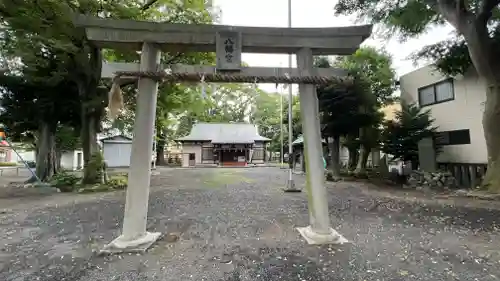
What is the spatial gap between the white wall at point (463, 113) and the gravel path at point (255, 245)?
6176 mm

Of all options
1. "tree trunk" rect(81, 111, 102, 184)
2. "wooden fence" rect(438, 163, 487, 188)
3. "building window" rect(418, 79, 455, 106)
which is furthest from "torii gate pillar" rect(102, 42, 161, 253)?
"building window" rect(418, 79, 455, 106)

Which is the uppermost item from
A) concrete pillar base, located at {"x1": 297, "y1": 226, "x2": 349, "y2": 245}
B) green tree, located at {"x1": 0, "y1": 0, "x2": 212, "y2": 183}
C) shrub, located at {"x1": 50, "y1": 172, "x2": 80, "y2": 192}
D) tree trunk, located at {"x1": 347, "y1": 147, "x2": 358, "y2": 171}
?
green tree, located at {"x1": 0, "y1": 0, "x2": 212, "y2": 183}

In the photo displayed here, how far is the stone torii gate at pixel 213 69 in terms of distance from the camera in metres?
4.18

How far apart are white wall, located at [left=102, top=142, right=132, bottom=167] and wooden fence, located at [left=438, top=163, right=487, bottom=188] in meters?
27.3

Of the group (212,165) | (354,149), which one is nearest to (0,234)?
(354,149)

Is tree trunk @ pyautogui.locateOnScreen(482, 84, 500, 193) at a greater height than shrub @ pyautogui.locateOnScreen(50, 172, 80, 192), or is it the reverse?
tree trunk @ pyautogui.locateOnScreen(482, 84, 500, 193)

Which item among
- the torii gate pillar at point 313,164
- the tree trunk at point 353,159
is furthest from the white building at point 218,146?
the torii gate pillar at point 313,164

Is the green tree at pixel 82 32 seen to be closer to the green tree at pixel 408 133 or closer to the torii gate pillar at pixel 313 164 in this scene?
the torii gate pillar at pixel 313 164

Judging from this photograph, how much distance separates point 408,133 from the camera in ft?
42.1

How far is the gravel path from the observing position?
327 centimetres

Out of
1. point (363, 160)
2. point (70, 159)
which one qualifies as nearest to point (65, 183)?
point (363, 160)

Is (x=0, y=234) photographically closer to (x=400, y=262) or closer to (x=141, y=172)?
(x=141, y=172)

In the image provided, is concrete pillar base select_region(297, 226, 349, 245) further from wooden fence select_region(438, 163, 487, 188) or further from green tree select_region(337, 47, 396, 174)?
green tree select_region(337, 47, 396, 174)

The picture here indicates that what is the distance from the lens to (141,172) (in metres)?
4.19
